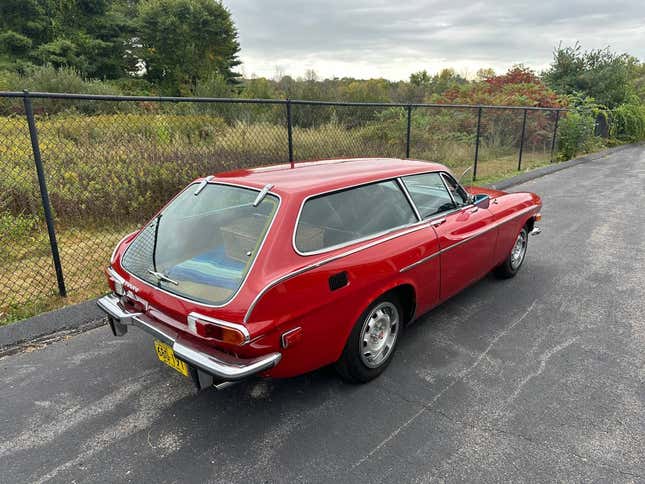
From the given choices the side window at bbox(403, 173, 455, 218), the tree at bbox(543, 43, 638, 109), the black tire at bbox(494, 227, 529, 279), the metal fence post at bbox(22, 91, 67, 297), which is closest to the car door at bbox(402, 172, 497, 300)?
the side window at bbox(403, 173, 455, 218)

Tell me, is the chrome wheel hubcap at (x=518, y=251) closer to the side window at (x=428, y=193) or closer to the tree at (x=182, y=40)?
the side window at (x=428, y=193)

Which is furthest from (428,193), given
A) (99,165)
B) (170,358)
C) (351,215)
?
(99,165)

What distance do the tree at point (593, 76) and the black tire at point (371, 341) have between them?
76.9ft

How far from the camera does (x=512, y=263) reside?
464 cm

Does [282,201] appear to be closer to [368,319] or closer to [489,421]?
[368,319]

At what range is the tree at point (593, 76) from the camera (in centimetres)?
2178

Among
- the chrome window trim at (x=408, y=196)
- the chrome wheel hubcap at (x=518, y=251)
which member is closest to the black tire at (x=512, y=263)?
the chrome wheel hubcap at (x=518, y=251)

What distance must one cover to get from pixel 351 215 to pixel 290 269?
73 centimetres

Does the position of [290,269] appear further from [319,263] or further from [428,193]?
[428,193]

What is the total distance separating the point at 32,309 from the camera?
3.93 metres

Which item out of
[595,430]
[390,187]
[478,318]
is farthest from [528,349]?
[390,187]

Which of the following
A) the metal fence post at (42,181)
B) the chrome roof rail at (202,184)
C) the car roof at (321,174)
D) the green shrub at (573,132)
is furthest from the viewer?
the green shrub at (573,132)

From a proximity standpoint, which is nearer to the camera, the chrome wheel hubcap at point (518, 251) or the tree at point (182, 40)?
the chrome wheel hubcap at point (518, 251)

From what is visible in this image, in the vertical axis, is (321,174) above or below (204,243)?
above
